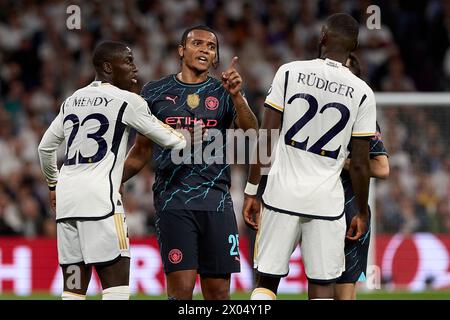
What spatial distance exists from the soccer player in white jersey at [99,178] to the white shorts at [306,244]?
2.85 ft

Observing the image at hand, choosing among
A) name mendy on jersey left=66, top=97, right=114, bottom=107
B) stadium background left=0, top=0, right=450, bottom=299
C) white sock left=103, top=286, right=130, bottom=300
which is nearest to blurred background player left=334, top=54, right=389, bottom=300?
white sock left=103, top=286, right=130, bottom=300

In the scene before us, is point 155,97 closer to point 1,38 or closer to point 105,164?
point 105,164

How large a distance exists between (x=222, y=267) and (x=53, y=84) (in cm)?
902

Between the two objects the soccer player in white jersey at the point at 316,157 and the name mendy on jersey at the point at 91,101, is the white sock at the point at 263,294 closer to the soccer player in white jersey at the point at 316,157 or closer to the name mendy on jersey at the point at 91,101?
the soccer player in white jersey at the point at 316,157

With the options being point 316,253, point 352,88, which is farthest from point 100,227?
point 352,88

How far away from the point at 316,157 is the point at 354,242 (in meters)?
0.97

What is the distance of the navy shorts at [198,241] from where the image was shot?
6.81m

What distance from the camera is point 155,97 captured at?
7.00 meters

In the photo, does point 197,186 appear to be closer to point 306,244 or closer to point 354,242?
point 306,244

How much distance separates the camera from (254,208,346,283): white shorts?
20.4ft

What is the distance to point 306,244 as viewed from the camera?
6254 millimetres

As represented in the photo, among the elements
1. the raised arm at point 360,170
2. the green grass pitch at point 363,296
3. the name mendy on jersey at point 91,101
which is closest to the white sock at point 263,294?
the raised arm at point 360,170

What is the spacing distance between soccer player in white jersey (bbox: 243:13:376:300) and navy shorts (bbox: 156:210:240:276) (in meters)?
0.63

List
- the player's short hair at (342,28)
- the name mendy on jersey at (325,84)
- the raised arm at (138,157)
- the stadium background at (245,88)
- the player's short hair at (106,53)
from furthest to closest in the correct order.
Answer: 1. the stadium background at (245,88)
2. the raised arm at (138,157)
3. the player's short hair at (106,53)
4. the player's short hair at (342,28)
5. the name mendy on jersey at (325,84)
